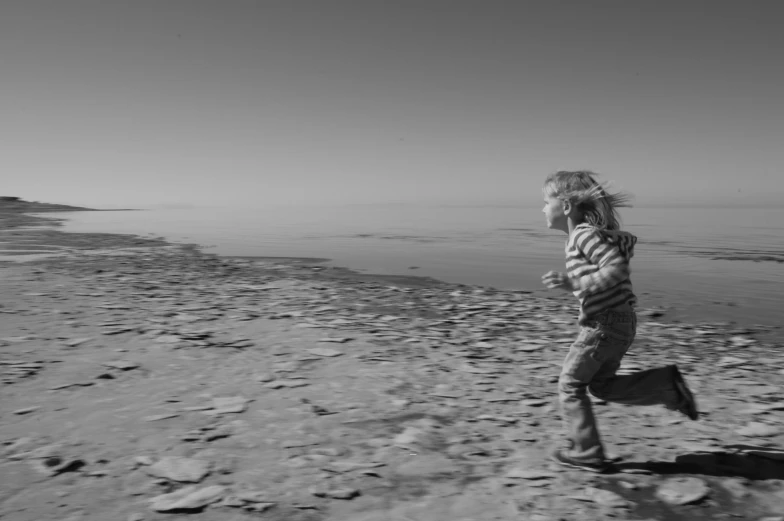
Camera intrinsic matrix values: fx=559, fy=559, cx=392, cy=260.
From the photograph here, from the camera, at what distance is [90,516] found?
122 inches

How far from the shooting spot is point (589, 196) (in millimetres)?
3930

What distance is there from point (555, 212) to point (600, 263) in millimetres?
528

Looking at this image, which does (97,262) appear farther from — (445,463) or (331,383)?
(445,463)

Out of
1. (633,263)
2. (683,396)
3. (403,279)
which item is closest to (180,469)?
(683,396)

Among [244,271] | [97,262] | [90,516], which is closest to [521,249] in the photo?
[244,271]

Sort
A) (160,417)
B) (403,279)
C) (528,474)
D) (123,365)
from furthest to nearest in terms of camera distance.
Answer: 1. (403,279)
2. (123,365)
3. (160,417)
4. (528,474)

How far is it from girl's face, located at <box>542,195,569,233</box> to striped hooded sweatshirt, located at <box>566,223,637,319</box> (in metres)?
0.18

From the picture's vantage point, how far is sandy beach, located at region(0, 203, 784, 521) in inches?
132

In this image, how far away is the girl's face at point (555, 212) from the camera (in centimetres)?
407

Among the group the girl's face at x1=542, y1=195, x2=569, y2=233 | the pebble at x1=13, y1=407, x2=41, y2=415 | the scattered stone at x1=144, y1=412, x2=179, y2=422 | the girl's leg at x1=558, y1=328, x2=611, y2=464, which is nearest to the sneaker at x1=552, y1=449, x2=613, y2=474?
the girl's leg at x1=558, y1=328, x2=611, y2=464

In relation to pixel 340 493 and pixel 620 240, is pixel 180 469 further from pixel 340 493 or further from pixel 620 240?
pixel 620 240

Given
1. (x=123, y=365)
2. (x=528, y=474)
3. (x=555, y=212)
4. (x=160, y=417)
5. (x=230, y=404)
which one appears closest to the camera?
(x=528, y=474)

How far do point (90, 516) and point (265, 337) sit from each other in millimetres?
4345

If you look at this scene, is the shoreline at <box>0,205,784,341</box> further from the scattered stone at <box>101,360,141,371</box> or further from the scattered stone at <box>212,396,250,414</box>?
the scattered stone at <box>101,360,141,371</box>
